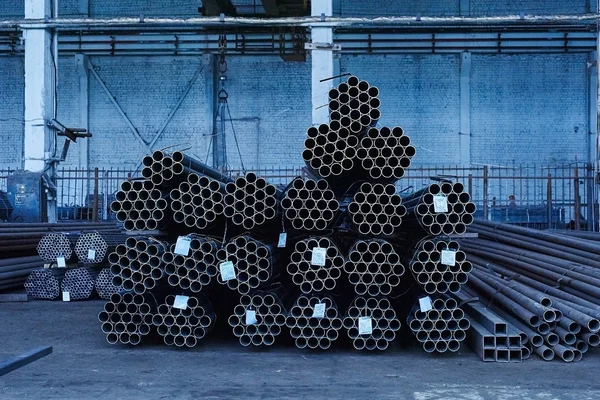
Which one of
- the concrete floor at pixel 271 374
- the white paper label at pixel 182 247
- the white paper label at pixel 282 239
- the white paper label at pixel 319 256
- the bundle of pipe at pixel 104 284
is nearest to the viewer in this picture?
the concrete floor at pixel 271 374

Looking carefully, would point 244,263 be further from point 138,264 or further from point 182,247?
point 138,264

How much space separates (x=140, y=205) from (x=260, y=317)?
1886 mm

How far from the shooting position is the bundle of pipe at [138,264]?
25.0 feet

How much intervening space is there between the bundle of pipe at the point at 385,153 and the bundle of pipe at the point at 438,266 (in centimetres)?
88

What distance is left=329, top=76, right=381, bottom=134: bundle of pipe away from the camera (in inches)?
300

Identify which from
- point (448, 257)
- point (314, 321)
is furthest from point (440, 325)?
point (314, 321)

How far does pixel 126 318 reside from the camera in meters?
7.88

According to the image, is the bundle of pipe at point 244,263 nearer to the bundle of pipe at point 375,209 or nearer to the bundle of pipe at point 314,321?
the bundle of pipe at point 314,321

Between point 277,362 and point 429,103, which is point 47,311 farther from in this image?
point 429,103

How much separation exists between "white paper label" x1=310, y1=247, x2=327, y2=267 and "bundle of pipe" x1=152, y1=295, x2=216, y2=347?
1450 mm

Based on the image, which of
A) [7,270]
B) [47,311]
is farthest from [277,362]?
[7,270]

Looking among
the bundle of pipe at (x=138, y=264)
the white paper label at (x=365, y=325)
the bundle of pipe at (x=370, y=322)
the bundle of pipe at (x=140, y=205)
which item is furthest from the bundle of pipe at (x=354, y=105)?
the bundle of pipe at (x=138, y=264)

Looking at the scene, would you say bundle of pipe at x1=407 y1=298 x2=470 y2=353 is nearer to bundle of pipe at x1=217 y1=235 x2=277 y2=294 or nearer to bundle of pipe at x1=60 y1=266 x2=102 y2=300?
bundle of pipe at x1=217 y1=235 x2=277 y2=294

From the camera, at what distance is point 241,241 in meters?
7.59
